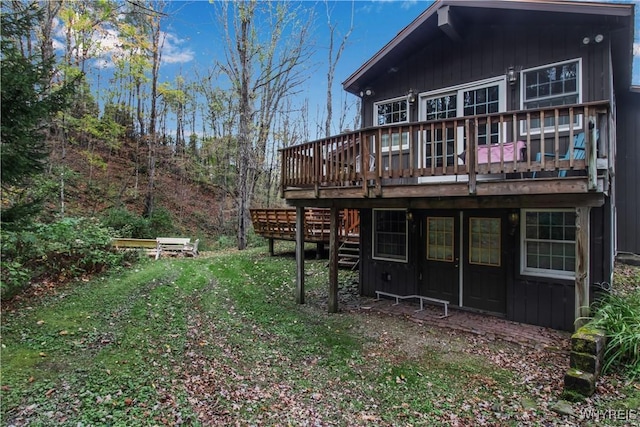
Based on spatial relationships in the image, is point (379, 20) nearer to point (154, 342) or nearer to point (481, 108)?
point (481, 108)

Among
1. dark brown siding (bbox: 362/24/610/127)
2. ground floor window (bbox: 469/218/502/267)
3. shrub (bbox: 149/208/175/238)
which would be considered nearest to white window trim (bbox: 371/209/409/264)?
ground floor window (bbox: 469/218/502/267)

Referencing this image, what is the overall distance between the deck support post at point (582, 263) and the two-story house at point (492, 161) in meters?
0.02

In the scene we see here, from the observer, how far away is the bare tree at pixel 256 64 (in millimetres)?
16656

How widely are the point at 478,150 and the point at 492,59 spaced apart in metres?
2.33

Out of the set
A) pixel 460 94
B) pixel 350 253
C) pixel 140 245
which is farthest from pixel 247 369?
pixel 140 245

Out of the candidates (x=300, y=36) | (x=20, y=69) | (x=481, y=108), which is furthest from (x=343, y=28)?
(x=20, y=69)

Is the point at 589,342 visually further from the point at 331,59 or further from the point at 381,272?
the point at 331,59

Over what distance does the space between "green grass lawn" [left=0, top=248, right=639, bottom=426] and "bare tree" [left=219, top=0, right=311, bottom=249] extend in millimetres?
9970

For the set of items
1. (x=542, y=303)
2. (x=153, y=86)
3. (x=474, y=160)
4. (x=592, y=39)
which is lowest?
(x=542, y=303)

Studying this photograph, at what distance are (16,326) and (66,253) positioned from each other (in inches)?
132

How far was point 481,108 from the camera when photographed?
24.5ft

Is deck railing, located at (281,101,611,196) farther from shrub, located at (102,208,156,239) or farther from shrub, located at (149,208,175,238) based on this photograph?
shrub, located at (149,208,175,238)

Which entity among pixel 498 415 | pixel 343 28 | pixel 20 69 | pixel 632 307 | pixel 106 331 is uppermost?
pixel 343 28

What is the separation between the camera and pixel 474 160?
529 cm
